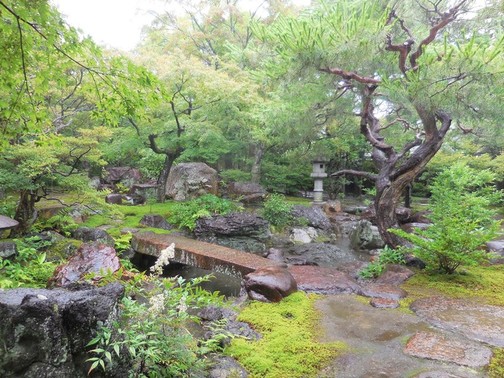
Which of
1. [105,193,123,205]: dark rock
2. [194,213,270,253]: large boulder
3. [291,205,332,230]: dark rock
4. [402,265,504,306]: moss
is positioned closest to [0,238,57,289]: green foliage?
[194,213,270,253]: large boulder

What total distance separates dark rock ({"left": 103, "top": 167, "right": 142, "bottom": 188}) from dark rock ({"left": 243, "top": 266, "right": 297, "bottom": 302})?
47.6 feet

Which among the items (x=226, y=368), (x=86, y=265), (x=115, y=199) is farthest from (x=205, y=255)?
(x=115, y=199)

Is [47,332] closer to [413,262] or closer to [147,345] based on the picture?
[147,345]

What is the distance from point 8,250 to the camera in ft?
18.6

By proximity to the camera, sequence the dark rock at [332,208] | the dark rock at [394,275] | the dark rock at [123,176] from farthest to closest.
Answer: the dark rock at [123,176] → the dark rock at [332,208] → the dark rock at [394,275]

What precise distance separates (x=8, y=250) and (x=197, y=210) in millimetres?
5161

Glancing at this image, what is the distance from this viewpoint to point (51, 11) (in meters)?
2.44

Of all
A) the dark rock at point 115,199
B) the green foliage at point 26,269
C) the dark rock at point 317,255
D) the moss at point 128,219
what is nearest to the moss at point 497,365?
the dark rock at point 317,255

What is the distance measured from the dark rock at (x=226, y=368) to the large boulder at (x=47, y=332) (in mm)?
819

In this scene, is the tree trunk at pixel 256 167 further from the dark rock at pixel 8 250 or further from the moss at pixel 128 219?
the dark rock at pixel 8 250

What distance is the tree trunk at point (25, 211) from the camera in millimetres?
6887

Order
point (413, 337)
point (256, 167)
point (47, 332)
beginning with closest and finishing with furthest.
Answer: point (47, 332)
point (413, 337)
point (256, 167)

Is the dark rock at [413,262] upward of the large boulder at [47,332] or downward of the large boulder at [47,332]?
downward

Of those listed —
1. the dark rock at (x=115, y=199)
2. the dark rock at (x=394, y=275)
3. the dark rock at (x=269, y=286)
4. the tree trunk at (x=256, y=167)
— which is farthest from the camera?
the tree trunk at (x=256, y=167)
